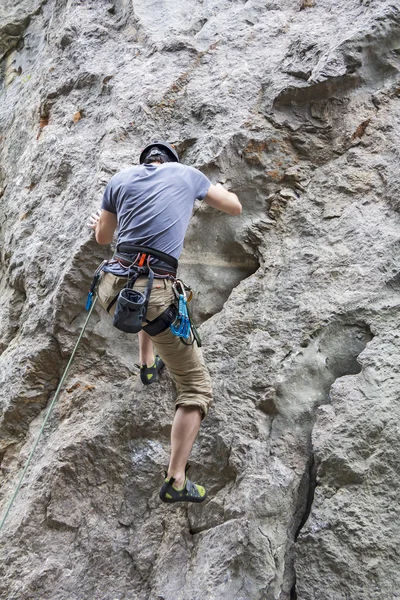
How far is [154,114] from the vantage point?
5.50 meters

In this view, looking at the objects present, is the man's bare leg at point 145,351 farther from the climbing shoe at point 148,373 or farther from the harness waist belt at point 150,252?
the harness waist belt at point 150,252

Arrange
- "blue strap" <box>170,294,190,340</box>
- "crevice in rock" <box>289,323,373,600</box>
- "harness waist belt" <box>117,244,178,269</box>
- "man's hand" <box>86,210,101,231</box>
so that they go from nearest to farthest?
1. "blue strap" <box>170,294,190,340</box>
2. "harness waist belt" <box>117,244,178,269</box>
3. "crevice in rock" <box>289,323,373,600</box>
4. "man's hand" <box>86,210,101,231</box>

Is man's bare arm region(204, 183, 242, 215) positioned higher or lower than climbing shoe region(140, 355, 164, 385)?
higher

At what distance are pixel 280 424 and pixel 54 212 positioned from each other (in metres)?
2.93

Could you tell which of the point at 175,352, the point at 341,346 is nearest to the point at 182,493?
the point at 175,352

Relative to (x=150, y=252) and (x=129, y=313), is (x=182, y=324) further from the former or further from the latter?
(x=150, y=252)

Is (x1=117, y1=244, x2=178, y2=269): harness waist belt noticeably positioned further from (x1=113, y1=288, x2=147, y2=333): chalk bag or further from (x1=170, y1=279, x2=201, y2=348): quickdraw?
(x1=113, y1=288, x2=147, y2=333): chalk bag

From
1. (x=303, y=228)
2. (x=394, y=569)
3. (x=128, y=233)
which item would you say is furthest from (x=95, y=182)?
(x=394, y=569)

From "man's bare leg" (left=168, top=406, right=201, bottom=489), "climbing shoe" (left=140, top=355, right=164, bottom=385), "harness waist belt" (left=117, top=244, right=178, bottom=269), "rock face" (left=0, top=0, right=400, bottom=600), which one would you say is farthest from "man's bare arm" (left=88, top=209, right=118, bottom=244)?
"man's bare leg" (left=168, top=406, right=201, bottom=489)

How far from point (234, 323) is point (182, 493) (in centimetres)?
133

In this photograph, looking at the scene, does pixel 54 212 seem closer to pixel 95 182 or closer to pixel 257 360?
pixel 95 182

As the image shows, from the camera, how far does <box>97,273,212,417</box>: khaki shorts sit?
3854 mm

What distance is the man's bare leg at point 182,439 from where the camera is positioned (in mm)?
3840

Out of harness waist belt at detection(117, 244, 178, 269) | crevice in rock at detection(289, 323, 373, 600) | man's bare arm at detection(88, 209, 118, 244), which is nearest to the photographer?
harness waist belt at detection(117, 244, 178, 269)
